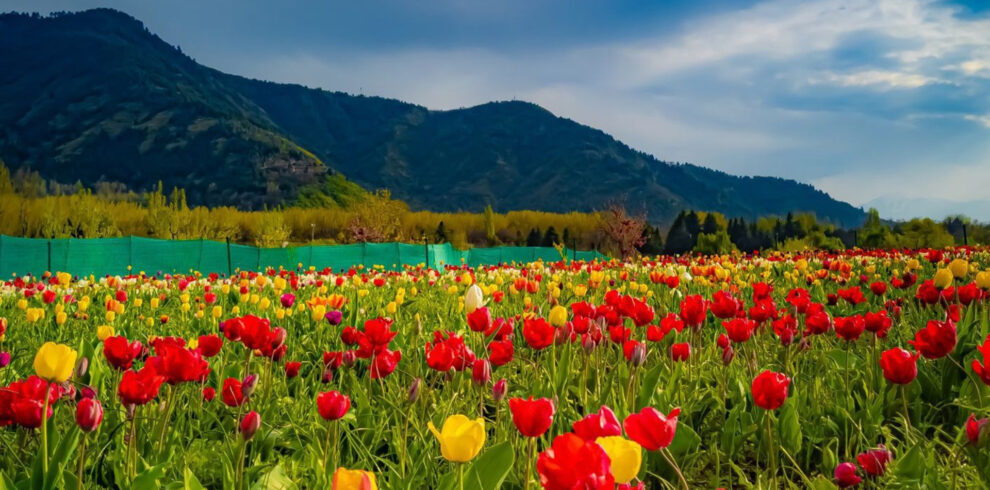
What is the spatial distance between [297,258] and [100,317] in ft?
48.8

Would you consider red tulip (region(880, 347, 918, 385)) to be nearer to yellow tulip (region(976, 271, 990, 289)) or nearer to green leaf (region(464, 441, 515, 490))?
green leaf (region(464, 441, 515, 490))

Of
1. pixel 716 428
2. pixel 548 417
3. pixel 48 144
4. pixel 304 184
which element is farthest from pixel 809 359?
pixel 48 144

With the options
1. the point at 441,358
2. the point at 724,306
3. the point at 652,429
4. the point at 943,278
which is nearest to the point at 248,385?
the point at 441,358

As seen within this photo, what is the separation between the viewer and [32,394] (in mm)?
1717

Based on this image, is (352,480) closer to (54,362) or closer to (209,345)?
(54,362)

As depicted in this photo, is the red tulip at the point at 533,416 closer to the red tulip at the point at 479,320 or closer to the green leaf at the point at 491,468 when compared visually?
the green leaf at the point at 491,468

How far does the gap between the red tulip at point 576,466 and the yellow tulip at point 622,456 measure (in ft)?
0.22

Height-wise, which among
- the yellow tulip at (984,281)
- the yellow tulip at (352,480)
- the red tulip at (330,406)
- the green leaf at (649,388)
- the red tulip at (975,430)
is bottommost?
the green leaf at (649,388)

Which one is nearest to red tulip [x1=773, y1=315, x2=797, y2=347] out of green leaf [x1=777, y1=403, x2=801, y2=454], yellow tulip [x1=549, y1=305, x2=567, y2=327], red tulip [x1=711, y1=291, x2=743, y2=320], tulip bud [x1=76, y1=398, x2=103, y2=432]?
red tulip [x1=711, y1=291, x2=743, y2=320]

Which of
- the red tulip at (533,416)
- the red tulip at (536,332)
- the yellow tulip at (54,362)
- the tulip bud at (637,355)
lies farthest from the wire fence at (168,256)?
the red tulip at (533,416)

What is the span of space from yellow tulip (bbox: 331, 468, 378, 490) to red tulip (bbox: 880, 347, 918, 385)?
1673mm

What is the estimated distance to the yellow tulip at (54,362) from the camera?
60.0 inches

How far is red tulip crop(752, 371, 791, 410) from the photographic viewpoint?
1.54 metres

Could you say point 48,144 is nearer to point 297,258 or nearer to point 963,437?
point 297,258
